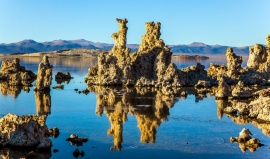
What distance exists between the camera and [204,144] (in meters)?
33.9

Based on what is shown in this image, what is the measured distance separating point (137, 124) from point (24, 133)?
12.2 m

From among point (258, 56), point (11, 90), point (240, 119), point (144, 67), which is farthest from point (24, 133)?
point (258, 56)

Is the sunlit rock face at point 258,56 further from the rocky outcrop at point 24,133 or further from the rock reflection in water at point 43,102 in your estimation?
the rocky outcrop at point 24,133

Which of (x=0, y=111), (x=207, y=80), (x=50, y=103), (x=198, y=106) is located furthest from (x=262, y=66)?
(x=0, y=111)

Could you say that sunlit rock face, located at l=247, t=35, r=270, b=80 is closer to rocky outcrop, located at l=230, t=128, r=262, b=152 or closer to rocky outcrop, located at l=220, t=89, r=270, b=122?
rocky outcrop, located at l=220, t=89, r=270, b=122

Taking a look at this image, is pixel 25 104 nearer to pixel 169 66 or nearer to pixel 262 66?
pixel 169 66

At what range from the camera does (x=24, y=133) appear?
31391mm

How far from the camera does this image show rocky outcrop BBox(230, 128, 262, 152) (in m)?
32.8

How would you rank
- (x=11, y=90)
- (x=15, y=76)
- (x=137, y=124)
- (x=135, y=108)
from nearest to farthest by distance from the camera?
(x=137, y=124), (x=135, y=108), (x=11, y=90), (x=15, y=76)

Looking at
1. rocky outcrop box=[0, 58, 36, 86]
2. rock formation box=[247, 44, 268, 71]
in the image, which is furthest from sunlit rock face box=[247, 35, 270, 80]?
rocky outcrop box=[0, 58, 36, 86]

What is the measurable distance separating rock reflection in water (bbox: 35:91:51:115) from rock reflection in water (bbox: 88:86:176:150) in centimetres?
542

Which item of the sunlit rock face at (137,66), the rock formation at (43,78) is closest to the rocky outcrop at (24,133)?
the rock formation at (43,78)

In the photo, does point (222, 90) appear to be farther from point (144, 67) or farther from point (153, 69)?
point (144, 67)

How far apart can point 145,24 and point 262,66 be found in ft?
72.7
